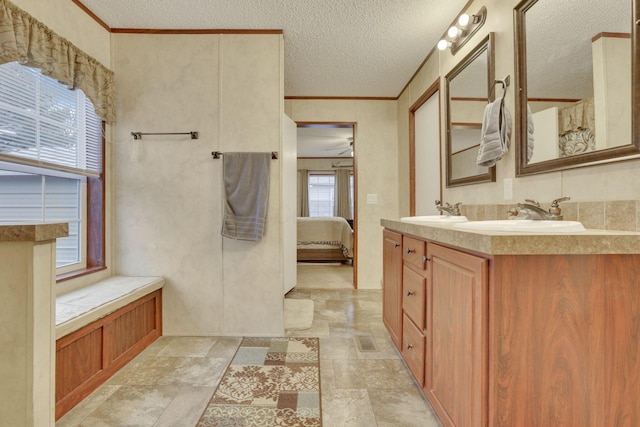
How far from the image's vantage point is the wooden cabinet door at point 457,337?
98 centimetres

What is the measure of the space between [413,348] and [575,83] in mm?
1414

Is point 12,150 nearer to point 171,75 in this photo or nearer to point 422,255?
point 171,75

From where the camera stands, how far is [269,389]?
1731 millimetres

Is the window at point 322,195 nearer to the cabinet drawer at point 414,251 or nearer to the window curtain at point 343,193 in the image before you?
the window curtain at point 343,193

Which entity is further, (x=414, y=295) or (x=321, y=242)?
(x=321, y=242)

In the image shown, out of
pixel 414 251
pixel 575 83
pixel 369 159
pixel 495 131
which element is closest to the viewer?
pixel 575 83

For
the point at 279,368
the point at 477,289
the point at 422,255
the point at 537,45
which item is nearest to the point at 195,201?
the point at 279,368

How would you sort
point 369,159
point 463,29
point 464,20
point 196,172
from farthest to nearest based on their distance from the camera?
point 369,159 → point 196,172 → point 463,29 → point 464,20

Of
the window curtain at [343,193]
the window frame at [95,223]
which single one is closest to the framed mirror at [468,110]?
the window frame at [95,223]

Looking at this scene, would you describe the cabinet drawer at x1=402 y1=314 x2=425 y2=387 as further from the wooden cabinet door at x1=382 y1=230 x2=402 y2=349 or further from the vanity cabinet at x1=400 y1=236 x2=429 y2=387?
the wooden cabinet door at x1=382 y1=230 x2=402 y2=349

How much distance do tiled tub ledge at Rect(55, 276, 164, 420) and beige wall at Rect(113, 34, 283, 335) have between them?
0.68 ft

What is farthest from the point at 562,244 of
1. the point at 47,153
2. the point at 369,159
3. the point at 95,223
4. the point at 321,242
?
the point at 321,242

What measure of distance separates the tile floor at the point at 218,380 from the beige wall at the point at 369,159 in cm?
121

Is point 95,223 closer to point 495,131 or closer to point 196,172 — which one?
point 196,172
